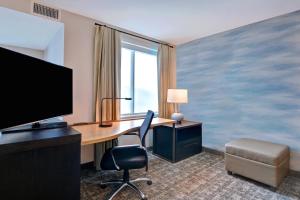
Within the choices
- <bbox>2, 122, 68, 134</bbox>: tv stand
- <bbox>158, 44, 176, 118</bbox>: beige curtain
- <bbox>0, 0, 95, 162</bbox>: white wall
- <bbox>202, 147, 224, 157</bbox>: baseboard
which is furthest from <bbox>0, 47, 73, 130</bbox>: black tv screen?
<bbox>202, 147, 224, 157</bbox>: baseboard

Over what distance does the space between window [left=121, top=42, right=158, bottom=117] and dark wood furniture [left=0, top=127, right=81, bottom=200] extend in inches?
75.7

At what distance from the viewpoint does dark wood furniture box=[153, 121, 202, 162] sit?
121 inches

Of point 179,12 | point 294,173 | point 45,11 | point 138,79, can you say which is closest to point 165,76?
point 138,79

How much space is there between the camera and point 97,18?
2742mm

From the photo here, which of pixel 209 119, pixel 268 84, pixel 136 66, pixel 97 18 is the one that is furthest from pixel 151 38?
pixel 268 84

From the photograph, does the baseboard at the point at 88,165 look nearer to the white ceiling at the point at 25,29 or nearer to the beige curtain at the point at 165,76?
the beige curtain at the point at 165,76

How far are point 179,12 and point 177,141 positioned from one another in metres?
2.08

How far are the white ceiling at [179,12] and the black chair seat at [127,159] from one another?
6.21ft

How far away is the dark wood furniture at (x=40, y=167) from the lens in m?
1.17

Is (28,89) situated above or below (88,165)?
above

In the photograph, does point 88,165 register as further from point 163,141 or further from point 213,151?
point 213,151

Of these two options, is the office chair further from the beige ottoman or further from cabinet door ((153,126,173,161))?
the beige ottoman

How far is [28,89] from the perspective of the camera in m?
1.47

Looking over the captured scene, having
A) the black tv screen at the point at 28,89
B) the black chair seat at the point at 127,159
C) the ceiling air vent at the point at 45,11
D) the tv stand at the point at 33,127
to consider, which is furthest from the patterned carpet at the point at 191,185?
the ceiling air vent at the point at 45,11
